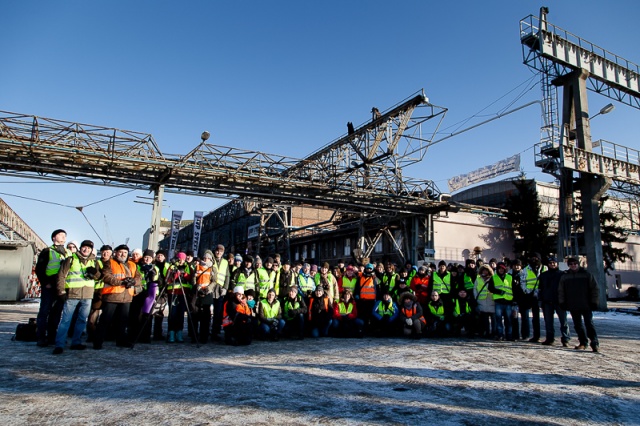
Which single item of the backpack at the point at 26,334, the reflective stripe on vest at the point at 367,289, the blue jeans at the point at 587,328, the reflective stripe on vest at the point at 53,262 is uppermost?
the reflective stripe on vest at the point at 53,262

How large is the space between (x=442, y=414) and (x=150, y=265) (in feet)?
21.5

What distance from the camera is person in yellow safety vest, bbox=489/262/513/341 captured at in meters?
9.55

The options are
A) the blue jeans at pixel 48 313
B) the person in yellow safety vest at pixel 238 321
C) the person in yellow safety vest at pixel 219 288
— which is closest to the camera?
the blue jeans at pixel 48 313

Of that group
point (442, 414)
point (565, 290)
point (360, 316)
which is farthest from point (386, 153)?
point (442, 414)

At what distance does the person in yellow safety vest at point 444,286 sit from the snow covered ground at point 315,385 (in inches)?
94.7

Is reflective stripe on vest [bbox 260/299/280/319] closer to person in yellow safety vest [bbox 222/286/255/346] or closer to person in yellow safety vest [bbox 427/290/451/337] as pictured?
person in yellow safety vest [bbox 222/286/255/346]

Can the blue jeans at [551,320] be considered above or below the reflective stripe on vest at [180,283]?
below

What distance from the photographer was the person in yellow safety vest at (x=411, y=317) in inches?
392

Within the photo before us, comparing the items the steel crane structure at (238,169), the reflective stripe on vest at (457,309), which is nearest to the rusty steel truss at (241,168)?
the steel crane structure at (238,169)

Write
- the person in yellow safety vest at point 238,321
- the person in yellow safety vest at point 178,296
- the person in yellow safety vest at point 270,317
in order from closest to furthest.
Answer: the person in yellow safety vest at point 178,296 < the person in yellow safety vest at point 238,321 < the person in yellow safety vest at point 270,317

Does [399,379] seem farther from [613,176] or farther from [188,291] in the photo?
[613,176]

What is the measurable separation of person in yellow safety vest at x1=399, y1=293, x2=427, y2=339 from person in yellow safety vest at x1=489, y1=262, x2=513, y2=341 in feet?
5.37

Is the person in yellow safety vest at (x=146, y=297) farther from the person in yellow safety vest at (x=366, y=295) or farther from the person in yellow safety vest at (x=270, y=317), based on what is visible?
the person in yellow safety vest at (x=366, y=295)

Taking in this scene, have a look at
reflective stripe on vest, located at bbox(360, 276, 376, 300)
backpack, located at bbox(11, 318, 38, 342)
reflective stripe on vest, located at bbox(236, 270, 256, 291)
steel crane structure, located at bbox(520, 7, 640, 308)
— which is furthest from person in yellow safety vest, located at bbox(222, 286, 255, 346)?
steel crane structure, located at bbox(520, 7, 640, 308)
